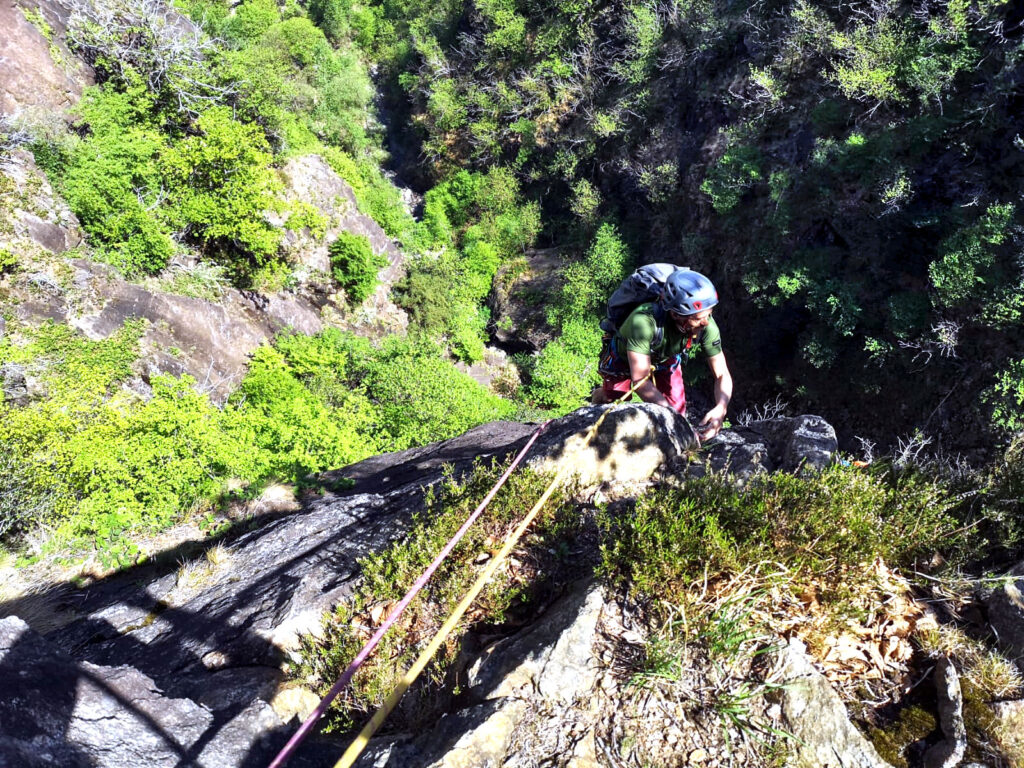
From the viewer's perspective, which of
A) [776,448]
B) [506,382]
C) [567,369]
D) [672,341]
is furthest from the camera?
[506,382]

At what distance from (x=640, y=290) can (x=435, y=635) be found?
10.3 ft

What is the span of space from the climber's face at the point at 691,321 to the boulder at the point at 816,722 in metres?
2.34

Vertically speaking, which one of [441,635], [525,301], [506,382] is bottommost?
[506,382]

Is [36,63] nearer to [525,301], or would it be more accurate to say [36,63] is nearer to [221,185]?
[221,185]

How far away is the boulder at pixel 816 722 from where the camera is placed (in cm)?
199

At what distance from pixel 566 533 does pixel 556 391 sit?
50.4ft

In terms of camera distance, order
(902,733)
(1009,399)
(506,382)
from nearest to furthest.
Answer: (902,733) < (1009,399) < (506,382)

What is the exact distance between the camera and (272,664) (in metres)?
3.22

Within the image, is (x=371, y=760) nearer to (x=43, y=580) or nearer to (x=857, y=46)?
(x=43, y=580)

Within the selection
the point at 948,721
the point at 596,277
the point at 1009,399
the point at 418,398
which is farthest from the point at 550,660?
the point at 596,277

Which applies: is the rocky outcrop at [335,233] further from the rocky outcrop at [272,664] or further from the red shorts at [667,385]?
the red shorts at [667,385]

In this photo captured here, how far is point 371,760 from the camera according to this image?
227cm

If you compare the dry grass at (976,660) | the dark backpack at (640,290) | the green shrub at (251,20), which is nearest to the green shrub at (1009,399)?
the dark backpack at (640,290)

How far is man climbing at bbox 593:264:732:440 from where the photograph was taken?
3852 millimetres
